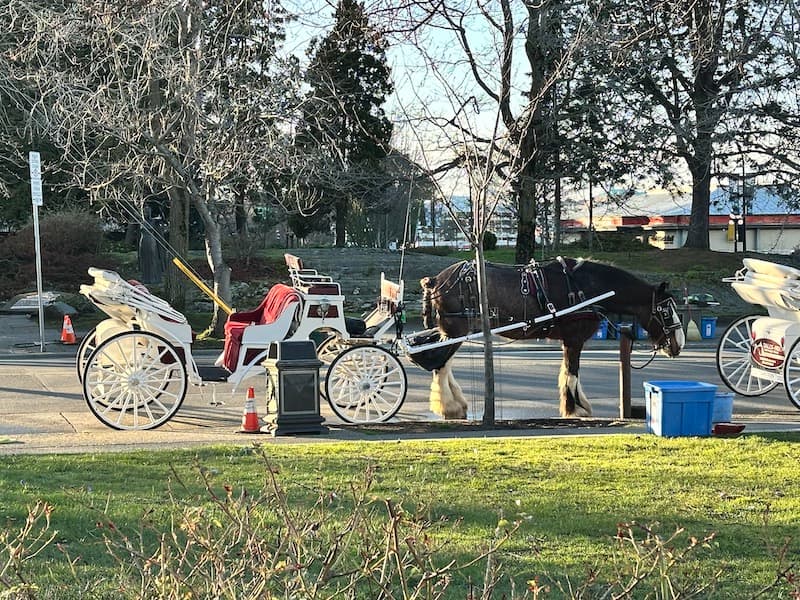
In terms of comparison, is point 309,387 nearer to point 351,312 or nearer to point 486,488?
point 486,488

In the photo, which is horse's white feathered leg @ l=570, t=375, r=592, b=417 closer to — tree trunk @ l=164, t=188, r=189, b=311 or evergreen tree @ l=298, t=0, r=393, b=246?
evergreen tree @ l=298, t=0, r=393, b=246

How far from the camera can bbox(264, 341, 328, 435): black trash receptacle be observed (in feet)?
34.6

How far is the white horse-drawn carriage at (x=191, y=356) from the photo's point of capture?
11297 millimetres

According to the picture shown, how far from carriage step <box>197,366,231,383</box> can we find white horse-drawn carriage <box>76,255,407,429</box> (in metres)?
0.01

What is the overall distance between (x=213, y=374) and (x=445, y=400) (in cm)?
274

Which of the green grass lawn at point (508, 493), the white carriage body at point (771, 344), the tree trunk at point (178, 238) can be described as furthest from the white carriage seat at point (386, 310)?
the tree trunk at point (178, 238)

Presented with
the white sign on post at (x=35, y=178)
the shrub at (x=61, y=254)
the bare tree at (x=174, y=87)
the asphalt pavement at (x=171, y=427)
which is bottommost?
the asphalt pavement at (x=171, y=427)

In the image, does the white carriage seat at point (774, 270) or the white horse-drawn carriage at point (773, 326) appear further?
the white carriage seat at point (774, 270)

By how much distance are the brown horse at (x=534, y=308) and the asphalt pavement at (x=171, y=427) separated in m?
0.65

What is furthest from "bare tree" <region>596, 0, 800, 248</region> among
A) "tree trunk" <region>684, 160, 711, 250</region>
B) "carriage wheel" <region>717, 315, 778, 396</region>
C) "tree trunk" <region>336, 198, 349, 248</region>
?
"tree trunk" <region>336, 198, 349, 248</region>

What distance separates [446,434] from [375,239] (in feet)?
130

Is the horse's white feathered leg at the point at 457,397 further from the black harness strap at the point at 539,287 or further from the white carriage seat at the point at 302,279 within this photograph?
the white carriage seat at the point at 302,279

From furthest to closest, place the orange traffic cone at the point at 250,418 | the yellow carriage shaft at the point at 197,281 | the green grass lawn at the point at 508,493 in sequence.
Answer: the yellow carriage shaft at the point at 197,281 → the orange traffic cone at the point at 250,418 → the green grass lawn at the point at 508,493

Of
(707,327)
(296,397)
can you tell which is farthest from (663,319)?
(707,327)
